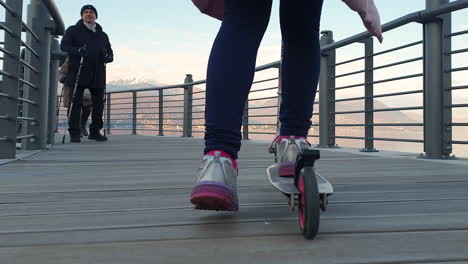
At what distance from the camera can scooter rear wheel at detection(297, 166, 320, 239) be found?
530mm

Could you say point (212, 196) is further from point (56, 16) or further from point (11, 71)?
point (56, 16)

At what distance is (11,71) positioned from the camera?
1797 mm

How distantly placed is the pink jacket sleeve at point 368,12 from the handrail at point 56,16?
75.0 inches

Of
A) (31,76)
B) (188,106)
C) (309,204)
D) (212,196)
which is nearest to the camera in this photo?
(309,204)

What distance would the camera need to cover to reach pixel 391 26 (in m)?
2.38

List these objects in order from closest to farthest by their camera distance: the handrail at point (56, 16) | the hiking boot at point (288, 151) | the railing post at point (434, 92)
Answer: the hiking boot at point (288, 151)
the railing post at point (434, 92)
the handrail at point (56, 16)

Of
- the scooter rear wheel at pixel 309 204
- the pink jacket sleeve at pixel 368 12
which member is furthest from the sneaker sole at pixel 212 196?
the pink jacket sleeve at pixel 368 12

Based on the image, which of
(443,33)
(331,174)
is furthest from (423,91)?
(331,174)

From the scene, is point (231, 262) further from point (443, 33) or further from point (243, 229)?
point (443, 33)

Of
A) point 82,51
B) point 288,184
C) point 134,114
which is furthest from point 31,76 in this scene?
point 134,114

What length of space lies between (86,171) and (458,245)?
4.32 ft

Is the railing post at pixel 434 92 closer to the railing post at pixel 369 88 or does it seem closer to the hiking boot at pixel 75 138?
the railing post at pixel 369 88

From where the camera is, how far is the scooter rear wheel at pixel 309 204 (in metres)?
0.53

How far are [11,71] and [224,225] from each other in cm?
152
